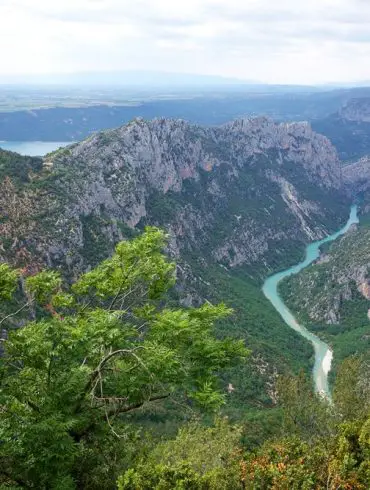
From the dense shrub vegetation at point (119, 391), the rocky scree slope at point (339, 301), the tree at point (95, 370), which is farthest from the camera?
the rocky scree slope at point (339, 301)

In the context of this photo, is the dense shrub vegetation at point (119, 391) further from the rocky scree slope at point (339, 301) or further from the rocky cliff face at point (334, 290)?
the rocky cliff face at point (334, 290)

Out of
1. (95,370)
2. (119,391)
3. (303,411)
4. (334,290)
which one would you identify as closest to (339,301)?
(334,290)

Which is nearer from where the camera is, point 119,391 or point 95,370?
point 95,370

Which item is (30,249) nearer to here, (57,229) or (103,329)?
(57,229)

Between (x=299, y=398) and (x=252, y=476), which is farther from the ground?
(x=252, y=476)

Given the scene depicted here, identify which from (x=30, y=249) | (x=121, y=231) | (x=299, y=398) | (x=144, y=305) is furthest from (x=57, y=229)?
(x=144, y=305)

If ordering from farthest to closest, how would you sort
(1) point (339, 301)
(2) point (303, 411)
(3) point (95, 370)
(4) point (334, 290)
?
(4) point (334, 290) → (1) point (339, 301) → (2) point (303, 411) → (3) point (95, 370)

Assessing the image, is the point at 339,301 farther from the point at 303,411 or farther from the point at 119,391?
the point at 119,391

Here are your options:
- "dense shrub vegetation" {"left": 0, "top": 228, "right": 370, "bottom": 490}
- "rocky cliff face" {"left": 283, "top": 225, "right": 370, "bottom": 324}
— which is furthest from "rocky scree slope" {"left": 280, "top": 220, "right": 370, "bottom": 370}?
"dense shrub vegetation" {"left": 0, "top": 228, "right": 370, "bottom": 490}

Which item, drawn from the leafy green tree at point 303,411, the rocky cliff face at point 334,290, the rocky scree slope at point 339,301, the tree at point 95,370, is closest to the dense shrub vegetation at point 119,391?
the tree at point 95,370
